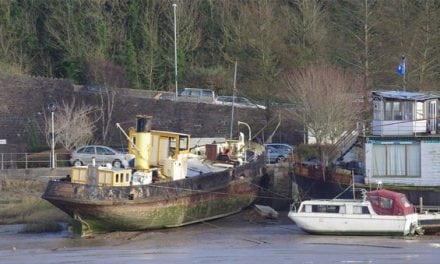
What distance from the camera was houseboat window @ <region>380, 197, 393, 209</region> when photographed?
38781 millimetres

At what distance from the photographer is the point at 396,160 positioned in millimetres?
44312

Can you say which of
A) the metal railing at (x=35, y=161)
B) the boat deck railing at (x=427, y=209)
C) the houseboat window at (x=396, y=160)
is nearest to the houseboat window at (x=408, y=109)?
the houseboat window at (x=396, y=160)

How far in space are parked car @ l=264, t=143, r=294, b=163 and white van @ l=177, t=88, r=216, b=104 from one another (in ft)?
29.1

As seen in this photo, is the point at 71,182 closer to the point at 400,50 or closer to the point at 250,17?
the point at 400,50

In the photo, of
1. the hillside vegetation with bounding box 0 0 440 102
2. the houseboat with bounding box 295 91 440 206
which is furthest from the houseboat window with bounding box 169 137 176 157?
the hillside vegetation with bounding box 0 0 440 102

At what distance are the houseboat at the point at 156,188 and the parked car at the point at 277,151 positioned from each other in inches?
389

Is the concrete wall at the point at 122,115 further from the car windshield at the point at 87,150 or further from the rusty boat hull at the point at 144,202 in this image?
the rusty boat hull at the point at 144,202

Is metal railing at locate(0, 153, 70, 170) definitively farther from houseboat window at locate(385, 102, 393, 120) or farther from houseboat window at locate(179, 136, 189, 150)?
houseboat window at locate(385, 102, 393, 120)

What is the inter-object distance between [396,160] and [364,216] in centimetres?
623

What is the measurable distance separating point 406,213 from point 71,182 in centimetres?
1229

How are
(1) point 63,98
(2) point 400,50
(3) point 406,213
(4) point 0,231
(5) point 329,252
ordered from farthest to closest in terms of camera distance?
1. (1) point 63,98
2. (2) point 400,50
3. (4) point 0,231
4. (3) point 406,213
5. (5) point 329,252

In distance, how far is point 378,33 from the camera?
64.2m

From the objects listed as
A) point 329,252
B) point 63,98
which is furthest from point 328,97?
point 329,252

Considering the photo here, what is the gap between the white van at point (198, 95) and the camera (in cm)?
6880
